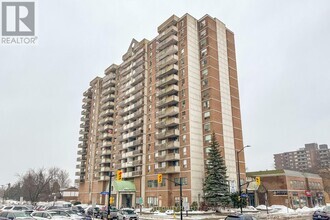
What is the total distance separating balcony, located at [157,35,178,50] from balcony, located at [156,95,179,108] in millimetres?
14557

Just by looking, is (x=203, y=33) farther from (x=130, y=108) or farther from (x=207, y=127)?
(x=130, y=108)

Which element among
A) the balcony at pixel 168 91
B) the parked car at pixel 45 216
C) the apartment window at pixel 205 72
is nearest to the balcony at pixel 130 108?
the balcony at pixel 168 91

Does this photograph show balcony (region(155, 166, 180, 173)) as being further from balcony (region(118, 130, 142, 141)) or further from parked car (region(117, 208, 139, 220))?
parked car (region(117, 208, 139, 220))

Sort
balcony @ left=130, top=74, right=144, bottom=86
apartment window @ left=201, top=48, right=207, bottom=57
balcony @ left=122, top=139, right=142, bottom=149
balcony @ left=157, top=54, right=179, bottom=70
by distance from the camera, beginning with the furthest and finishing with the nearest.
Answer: balcony @ left=130, top=74, right=144, bottom=86
balcony @ left=122, top=139, right=142, bottom=149
balcony @ left=157, top=54, right=179, bottom=70
apartment window @ left=201, top=48, right=207, bottom=57

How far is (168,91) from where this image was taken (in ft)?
229

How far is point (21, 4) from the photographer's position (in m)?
35.4

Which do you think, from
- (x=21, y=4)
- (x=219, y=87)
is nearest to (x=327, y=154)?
(x=219, y=87)

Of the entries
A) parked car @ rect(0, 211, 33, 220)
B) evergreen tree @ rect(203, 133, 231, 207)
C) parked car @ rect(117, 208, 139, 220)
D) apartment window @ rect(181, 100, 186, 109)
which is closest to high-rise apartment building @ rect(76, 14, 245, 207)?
apartment window @ rect(181, 100, 186, 109)

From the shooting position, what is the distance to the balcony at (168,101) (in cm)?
6831

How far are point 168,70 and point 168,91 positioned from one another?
18.2ft

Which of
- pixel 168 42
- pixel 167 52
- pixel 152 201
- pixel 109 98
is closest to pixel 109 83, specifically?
pixel 109 98

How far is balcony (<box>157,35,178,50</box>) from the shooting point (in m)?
73.2

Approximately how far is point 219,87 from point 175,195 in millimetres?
27482

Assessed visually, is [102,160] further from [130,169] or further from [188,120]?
[188,120]
